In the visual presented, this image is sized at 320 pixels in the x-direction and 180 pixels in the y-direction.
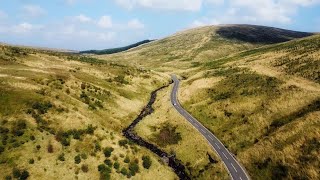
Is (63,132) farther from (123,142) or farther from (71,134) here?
(123,142)

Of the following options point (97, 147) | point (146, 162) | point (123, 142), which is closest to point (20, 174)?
point (97, 147)

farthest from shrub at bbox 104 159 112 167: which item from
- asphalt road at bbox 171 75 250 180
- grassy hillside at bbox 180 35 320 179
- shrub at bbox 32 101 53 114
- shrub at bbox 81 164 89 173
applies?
grassy hillside at bbox 180 35 320 179

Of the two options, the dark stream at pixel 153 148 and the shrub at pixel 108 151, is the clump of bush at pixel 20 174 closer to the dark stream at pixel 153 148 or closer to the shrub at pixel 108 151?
the shrub at pixel 108 151

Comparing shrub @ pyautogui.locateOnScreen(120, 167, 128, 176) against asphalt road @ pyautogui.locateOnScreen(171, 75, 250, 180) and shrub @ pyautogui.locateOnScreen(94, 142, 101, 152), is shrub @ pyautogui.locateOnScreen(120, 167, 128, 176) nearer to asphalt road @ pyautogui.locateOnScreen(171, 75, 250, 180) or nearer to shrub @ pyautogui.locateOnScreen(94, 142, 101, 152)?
shrub @ pyautogui.locateOnScreen(94, 142, 101, 152)

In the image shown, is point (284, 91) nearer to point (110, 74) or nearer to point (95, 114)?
point (95, 114)

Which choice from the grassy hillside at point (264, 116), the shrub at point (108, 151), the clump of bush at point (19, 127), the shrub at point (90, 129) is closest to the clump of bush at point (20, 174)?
the clump of bush at point (19, 127)

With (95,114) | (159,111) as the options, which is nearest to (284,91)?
(159,111)

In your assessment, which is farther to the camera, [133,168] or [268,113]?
[268,113]
